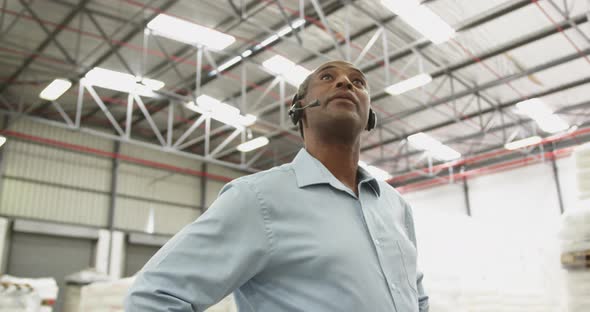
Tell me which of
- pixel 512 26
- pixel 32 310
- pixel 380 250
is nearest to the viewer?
pixel 380 250

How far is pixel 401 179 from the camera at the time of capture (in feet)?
62.1

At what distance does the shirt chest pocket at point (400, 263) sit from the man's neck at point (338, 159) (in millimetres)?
209

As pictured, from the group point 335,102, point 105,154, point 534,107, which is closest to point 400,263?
point 335,102

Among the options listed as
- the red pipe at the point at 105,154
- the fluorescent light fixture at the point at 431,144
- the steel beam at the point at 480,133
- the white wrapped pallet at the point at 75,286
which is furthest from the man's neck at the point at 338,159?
the red pipe at the point at 105,154

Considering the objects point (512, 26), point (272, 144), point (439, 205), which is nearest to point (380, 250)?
point (512, 26)

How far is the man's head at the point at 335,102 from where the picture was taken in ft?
5.26

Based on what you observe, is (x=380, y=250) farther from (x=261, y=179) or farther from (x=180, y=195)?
(x=180, y=195)

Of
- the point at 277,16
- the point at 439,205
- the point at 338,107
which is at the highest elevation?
the point at 277,16

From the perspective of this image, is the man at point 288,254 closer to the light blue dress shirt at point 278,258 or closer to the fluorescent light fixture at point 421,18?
the light blue dress shirt at point 278,258

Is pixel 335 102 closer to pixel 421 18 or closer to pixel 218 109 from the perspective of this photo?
pixel 421 18

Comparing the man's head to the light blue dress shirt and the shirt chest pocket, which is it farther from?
the shirt chest pocket

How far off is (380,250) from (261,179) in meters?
0.37

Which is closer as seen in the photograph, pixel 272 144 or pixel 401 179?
pixel 272 144

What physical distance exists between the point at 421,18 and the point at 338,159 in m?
6.61
